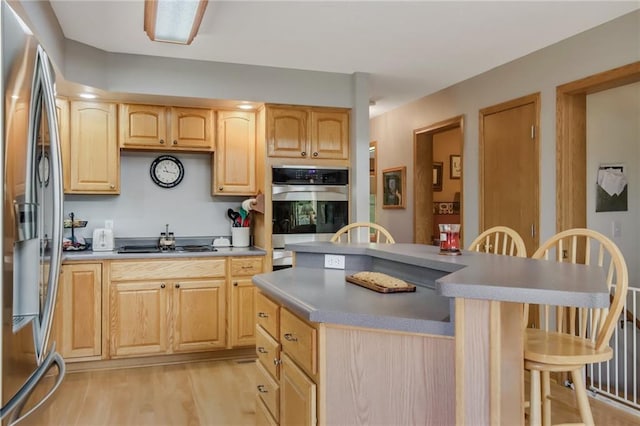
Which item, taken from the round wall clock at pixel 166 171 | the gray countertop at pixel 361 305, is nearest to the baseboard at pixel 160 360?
the round wall clock at pixel 166 171

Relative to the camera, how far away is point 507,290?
138 cm

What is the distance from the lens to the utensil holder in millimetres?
4625

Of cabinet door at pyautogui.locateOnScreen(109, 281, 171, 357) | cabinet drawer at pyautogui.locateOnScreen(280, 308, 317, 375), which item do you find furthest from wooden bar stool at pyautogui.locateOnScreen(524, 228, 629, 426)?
cabinet door at pyautogui.locateOnScreen(109, 281, 171, 357)

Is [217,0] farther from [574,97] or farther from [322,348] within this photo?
[574,97]

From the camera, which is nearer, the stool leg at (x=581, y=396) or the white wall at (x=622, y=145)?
the stool leg at (x=581, y=396)

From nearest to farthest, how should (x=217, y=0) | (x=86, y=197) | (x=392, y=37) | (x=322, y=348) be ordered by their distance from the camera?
(x=322, y=348) → (x=217, y=0) → (x=392, y=37) → (x=86, y=197)

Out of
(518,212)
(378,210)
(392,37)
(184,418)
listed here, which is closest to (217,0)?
(392,37)

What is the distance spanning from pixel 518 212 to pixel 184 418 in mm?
2900

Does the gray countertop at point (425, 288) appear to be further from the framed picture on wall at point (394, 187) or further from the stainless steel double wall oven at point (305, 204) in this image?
the framed picture on wall at point (394, 187)

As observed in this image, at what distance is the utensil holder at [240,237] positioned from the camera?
4625 millimetres

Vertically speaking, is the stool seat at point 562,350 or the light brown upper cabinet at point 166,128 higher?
the light brown upper cabinet at point 166,128

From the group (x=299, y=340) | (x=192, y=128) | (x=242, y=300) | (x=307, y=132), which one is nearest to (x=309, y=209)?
(x=307, y=132)

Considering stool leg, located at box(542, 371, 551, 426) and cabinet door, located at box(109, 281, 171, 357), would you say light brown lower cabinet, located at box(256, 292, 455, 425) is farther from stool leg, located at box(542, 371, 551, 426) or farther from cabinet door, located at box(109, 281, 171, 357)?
cabinet door, located at box(109, 281, 171, 357)

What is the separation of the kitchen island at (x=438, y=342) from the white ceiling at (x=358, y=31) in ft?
5.81
